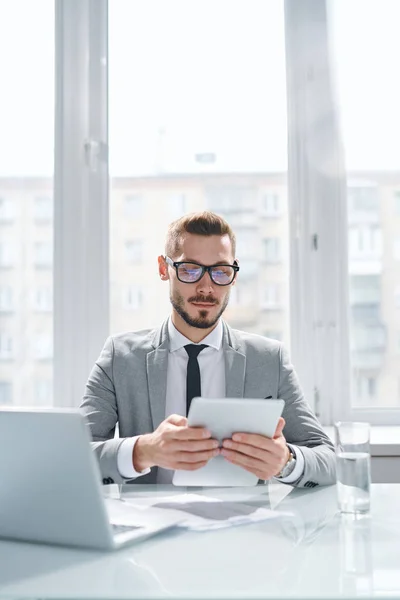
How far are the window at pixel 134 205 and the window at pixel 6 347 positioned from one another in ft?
2.38

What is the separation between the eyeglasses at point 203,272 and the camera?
2.02 metres

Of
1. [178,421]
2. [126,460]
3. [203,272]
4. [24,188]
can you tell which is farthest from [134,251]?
[178,421]

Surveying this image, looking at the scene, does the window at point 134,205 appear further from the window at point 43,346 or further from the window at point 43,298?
the window at point 43,346

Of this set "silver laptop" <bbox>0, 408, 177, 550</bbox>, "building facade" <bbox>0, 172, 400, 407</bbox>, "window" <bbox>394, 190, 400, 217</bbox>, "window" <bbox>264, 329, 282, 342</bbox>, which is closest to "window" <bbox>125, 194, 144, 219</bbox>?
"building facade" <bbox>0, 172, 400, 407</bbox>

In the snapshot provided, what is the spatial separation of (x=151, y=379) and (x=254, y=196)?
3.78ft

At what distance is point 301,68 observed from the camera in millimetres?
2861

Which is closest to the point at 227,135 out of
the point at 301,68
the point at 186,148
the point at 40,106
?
the point at 186,148

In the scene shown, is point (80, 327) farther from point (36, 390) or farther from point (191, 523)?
point (191, 523)

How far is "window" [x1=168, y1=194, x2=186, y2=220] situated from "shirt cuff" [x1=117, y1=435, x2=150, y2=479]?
142cm

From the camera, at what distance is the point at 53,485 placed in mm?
1080

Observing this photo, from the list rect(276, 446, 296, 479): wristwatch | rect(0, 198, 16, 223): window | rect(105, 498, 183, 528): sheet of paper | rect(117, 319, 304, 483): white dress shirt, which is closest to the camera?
rect(105, 498, 183, 528): sheet of paper

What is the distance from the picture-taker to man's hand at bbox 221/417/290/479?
54.4 inches

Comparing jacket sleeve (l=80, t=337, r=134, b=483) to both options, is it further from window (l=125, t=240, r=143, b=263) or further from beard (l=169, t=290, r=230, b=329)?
window (l=125, t=240, r=143, b=263)

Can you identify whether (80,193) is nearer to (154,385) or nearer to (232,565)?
(154,385)
